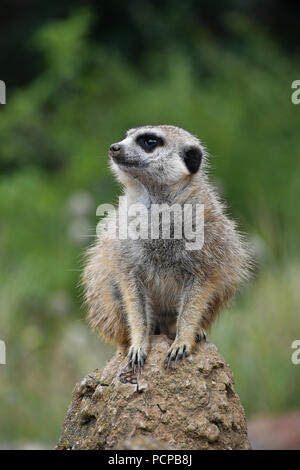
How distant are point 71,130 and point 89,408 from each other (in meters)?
9.11

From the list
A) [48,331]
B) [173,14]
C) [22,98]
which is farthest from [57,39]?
[48,331]

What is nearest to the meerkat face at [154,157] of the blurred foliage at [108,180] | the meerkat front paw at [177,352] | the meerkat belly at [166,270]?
the meerkat belly at [166,270]

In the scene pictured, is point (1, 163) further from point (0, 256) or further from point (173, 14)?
point (173, 14)

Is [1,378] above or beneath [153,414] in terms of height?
above

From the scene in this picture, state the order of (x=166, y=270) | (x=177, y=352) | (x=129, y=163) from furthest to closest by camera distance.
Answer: (x=129, y=163), (x=166, y=270), (x=177, y=352)

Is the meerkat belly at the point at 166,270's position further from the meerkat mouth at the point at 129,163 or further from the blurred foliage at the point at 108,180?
the blurred foliage at the point at 108,180

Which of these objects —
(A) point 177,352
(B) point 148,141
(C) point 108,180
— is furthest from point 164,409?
(C) point 108,180

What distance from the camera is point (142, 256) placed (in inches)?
167

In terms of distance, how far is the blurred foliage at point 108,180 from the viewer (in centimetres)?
765

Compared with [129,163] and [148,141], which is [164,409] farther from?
[148,141]

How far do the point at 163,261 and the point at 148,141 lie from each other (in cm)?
67

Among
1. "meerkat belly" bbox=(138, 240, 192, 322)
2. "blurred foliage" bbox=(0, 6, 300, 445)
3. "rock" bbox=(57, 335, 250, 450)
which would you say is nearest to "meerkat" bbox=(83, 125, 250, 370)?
"meerkat belly" bbox=(138, 240, 192, 322)

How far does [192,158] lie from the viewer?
14.5 ft

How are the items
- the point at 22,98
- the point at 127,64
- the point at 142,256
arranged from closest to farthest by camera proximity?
the point at 142,256
the point at 22,98
the point at 127,64
